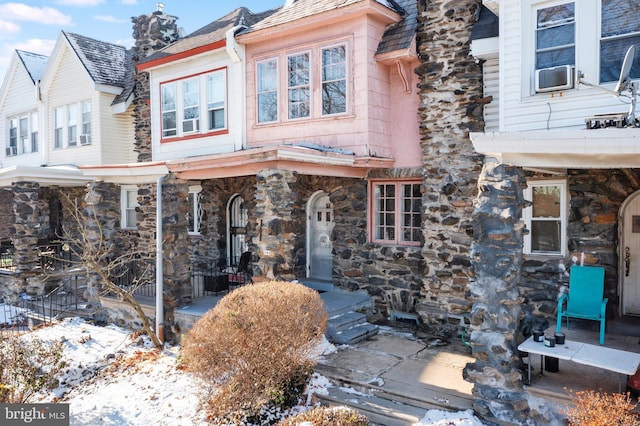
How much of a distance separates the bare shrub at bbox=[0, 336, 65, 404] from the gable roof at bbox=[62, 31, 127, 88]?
10779 millimetres

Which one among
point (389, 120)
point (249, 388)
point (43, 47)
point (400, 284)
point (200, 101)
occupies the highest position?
point (43, 47)

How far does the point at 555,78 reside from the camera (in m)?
7.26

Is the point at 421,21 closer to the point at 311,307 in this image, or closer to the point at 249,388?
the point at 311,307

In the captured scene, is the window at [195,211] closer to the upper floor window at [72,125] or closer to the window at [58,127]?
the upper floor window at [72,125]

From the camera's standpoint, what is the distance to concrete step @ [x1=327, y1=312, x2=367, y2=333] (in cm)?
877

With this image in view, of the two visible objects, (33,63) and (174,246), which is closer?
(174,246)

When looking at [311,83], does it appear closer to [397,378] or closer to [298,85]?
[298,85]

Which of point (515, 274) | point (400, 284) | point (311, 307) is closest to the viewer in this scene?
point (515, 274)

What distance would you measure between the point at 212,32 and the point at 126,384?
8.88 m

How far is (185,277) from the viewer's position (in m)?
10.5

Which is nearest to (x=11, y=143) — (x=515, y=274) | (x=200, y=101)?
(x=200, y=101)

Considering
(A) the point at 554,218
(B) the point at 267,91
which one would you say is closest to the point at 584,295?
(A) the point at 554,218

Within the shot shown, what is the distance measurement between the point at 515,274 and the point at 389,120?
17.2 ft

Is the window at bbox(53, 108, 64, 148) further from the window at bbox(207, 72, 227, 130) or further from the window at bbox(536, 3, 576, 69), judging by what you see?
the window at bbox(536, 3, 576, 69)
